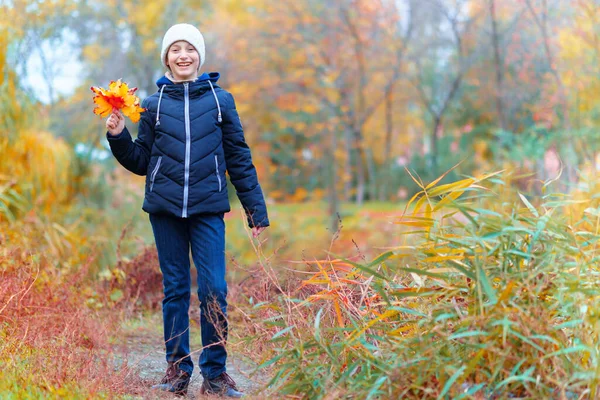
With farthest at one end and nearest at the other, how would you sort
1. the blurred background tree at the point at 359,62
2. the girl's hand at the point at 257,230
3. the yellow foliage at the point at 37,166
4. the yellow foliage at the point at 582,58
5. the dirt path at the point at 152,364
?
the blurred background tree at the point at 359,62
the yellow foliage at the point at 582,58
the yellow foliage at the point at 37,166
the girl's hand at the point at 257,230
the dirt path at the point at 152,364

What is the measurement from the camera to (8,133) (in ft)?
24.3

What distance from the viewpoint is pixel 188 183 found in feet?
13.0

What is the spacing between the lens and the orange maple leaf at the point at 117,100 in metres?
3.92

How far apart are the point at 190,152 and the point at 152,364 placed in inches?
60.4

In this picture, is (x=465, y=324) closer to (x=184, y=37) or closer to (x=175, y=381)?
(x=175, y=381)

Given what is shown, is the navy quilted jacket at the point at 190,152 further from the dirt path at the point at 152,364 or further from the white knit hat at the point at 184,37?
the dirt path at the point at 152,364

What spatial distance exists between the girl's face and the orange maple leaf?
294 mm

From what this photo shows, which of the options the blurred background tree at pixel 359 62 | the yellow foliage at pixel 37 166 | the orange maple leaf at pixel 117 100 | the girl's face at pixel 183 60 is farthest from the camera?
the blurred background tree at pixel 359 62

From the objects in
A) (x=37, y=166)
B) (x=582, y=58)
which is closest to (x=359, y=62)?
(x=582, y=58)

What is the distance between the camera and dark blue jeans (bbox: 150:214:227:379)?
3.97 m

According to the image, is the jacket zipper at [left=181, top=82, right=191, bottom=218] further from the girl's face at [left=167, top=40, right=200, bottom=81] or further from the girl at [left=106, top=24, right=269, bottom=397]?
the girl's face at [left=167, top=40, right=200, bottom=81]

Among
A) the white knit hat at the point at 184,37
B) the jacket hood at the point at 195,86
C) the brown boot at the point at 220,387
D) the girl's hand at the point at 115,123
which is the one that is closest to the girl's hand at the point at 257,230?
the jacket hood at the point at 195,86

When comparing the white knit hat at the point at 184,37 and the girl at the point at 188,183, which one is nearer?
the girl at the point at 188,183

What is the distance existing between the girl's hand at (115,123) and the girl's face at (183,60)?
1.27ft
